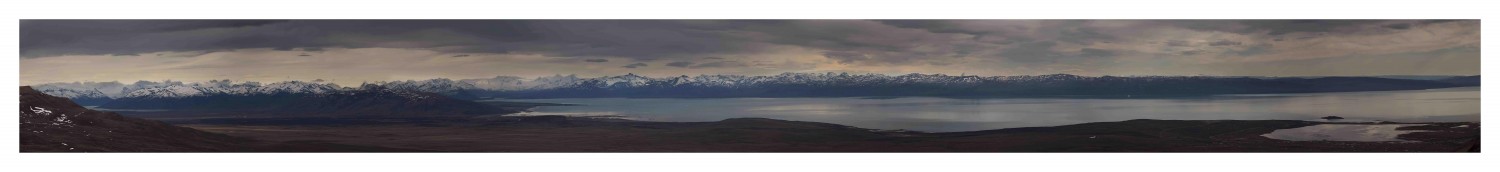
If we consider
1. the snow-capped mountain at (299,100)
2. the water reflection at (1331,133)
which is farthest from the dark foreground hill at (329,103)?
the water reflection at (1331,133)

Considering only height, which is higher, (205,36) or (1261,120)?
(205,36)

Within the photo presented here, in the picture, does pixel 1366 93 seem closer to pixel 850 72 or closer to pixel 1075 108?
pixel 1075 108

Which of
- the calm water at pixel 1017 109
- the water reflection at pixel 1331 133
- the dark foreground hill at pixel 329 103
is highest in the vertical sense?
the dark foreground hill at pixel 329 103

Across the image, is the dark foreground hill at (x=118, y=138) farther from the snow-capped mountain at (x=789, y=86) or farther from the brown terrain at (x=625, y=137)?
the snow-capped mountain at (x=789, y=86)

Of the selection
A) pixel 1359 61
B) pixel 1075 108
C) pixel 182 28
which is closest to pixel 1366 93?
pixel 1359 61

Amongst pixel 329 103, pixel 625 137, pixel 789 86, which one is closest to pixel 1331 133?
pixel 789 86
